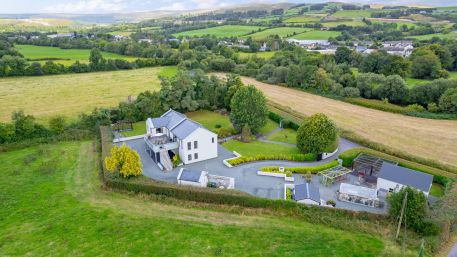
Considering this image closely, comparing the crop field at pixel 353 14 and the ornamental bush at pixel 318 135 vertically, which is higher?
the crop field at pixel 353 14

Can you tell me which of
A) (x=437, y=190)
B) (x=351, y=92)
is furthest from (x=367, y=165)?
(x=351, y=92)

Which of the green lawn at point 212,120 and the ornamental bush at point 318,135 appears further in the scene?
the green lawn at point 212,120

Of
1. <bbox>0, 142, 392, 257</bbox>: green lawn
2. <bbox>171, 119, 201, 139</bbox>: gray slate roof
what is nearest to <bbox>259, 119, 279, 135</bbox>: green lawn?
<bbox>171, 119, 201, 139</bbox>: gray slate roof

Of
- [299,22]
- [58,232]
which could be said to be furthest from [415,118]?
[299,22]

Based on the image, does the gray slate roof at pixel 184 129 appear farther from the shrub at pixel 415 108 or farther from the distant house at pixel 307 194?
the shrub at pixel 415 108

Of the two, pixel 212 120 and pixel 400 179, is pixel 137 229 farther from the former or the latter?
pixel 212 120

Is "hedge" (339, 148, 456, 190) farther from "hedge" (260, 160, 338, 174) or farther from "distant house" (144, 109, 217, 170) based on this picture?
"distant house" (144, 109, 217, 170)

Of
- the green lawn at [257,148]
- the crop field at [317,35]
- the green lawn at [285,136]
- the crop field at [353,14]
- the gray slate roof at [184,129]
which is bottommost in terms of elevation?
the green lawn at [257,148]

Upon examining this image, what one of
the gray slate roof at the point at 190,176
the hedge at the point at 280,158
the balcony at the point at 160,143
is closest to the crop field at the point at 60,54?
the balcony at the point at 160,143
